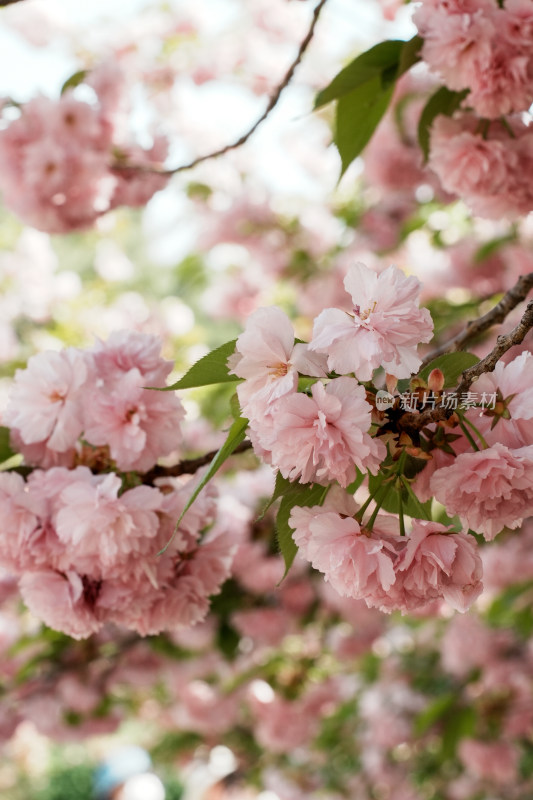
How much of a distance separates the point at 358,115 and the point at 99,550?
2.33 feet

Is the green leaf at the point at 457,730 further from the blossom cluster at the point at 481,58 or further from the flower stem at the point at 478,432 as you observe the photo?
the flower stem at the point at 478,432

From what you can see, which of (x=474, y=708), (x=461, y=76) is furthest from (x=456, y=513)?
(x=474, y=708)

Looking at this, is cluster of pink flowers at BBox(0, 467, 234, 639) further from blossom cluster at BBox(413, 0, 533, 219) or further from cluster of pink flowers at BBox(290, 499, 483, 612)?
blossom cluster at BBox(413, 0, 533, 219)

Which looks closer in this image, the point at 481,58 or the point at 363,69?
the point at 481,58

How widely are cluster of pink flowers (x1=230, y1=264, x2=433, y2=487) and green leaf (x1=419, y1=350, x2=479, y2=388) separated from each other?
2.5 inches

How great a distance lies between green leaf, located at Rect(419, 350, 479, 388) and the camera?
0.69 metres

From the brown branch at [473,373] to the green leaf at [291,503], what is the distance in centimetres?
10

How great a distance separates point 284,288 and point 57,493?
2.99 meters

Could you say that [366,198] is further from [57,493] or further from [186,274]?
[57,493]

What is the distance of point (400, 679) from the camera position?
338 centimetres

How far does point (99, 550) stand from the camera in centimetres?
86

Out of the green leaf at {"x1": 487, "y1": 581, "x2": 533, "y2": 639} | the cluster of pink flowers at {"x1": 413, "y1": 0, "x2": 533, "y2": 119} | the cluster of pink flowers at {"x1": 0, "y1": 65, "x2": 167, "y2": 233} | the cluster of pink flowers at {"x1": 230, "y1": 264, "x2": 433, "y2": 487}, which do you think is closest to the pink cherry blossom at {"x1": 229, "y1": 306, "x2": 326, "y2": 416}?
the cluster of pink flowers at {"x1": 230, "y1": 264, "x2": 433, "y2": 487}

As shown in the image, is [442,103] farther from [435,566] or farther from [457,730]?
[457,730]

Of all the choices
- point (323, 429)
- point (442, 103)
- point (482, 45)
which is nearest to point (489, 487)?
point (323, 429)
